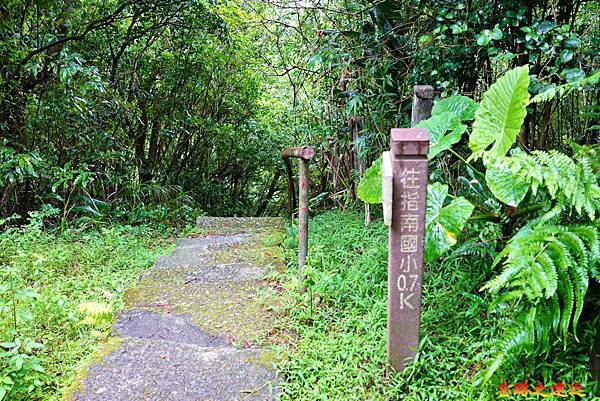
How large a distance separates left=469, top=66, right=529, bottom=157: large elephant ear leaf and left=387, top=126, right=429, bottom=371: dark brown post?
568mm

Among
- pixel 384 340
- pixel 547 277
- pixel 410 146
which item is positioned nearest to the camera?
pixel 547 277

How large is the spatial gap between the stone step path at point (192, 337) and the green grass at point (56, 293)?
16 centimetres

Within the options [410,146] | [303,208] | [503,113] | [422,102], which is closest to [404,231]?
[410,146]

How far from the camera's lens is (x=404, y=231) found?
2.02m

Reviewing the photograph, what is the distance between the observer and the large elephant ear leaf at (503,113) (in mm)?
2371

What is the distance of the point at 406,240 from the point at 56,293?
2.37 m

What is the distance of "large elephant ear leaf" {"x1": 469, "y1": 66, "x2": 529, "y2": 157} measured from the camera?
2.37 m

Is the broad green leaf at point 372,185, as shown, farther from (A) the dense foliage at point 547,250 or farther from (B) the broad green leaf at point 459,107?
(A) the dense foliage at point 547,250

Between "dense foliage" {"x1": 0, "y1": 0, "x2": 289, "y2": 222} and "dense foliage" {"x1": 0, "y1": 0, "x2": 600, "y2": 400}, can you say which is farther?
"dense foliage" {"x1": 0, "y1": 0, "x2": 289, "y2": 222}

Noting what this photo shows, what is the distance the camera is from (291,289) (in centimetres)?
295

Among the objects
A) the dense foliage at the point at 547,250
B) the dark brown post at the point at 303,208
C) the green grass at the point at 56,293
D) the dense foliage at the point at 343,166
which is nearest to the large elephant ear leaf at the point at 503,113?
the dense foliage at the point at 343,166

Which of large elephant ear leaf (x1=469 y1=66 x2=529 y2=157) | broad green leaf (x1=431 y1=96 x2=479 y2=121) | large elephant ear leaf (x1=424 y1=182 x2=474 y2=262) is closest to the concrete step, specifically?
large elephant ear leaf (x1=424 y1=182 x2=474 y2=262)

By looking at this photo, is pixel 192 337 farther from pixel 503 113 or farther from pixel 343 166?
pixel 343 166

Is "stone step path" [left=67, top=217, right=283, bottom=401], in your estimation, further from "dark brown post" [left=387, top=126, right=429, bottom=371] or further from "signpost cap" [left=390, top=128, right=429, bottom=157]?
"signpost cap" [left=390, top=128, right=429, bottom=157]
